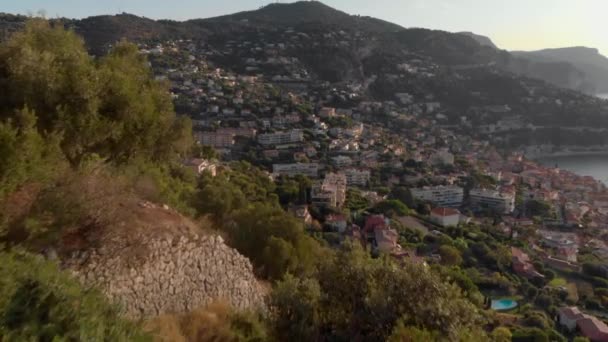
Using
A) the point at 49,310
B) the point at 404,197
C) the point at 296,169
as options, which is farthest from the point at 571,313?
the point at 296,169

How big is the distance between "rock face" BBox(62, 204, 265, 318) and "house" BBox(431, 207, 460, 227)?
24.4 metres

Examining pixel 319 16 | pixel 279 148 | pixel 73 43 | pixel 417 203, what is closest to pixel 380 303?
pixel 73 43

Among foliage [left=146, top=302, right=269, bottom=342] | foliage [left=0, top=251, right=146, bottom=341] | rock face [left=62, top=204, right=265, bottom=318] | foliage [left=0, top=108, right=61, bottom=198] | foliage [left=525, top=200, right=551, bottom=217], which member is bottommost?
foliage [left=525, top=200, right=551, bottom=217]

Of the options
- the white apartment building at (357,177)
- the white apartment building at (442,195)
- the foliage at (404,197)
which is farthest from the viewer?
the white apartment building at (357,177)

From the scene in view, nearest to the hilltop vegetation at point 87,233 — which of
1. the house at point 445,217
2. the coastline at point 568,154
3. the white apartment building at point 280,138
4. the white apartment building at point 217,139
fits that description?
the house at point 445,217

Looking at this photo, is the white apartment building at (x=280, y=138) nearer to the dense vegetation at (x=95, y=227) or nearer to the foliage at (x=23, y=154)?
the dense vegetation at (x=95, y=227)

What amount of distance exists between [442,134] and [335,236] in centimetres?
4838

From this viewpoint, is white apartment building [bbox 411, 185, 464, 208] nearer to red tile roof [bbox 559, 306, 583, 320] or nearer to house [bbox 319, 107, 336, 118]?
red tile roof [bbox 559, 306, 583, 320]

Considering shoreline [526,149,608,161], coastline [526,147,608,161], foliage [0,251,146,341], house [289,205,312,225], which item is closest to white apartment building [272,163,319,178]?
house [289,205,312,225]

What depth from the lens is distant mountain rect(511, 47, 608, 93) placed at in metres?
146

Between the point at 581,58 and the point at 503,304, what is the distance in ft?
619

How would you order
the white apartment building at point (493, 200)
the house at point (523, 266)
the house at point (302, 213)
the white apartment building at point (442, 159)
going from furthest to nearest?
the white apartment building at point (442, 159), the white apartment building at point (493, 200), the house at point (302, 213), the house at point (523, 266)

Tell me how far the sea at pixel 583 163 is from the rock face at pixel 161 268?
56.1 m

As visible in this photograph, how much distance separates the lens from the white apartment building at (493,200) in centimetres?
3666
